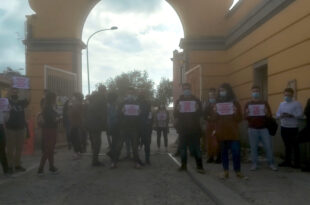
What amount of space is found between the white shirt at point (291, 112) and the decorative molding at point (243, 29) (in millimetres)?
2869

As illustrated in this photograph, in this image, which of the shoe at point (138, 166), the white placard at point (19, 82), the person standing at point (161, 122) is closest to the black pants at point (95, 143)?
the shoe at point (138, 166)

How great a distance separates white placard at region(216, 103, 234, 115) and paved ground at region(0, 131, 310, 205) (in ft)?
4.19

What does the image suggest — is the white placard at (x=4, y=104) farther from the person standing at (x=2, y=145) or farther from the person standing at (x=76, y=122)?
the person standing at (x=76, y=122)

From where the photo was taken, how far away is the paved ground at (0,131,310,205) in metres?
6.79

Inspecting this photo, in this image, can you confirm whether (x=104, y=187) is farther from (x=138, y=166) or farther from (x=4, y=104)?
(x=4, y=104)

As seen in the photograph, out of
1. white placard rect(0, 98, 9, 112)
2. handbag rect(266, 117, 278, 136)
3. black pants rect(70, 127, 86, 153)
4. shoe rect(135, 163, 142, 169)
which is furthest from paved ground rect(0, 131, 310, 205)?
black pants rect(70, 127, 86, 153)

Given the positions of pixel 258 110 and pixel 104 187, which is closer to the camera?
pixel 104 187

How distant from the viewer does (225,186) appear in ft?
25.4

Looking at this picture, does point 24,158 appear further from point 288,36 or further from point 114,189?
point 288,36

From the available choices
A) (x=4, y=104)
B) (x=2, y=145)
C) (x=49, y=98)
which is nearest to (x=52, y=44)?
(x=49, y=98)

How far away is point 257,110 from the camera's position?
9641 mm

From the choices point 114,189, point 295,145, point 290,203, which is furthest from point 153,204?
point 295,145

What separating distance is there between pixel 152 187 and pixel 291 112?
3.74 m

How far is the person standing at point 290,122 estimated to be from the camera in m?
9.78
